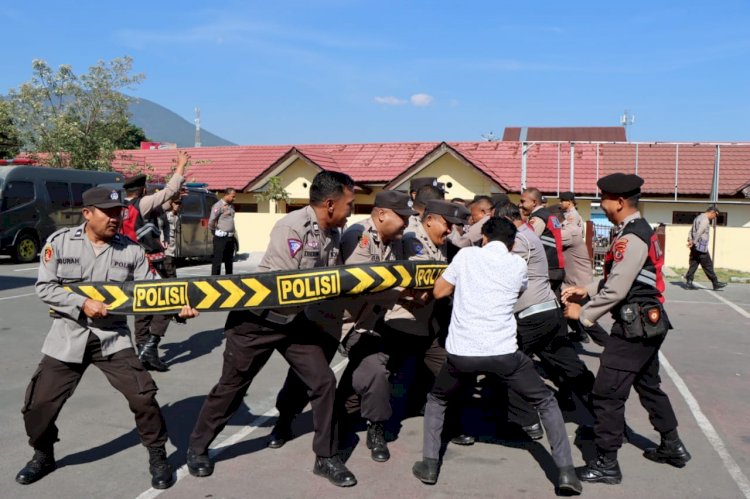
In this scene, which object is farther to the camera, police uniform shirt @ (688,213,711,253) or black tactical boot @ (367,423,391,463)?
police uniform shirt @ (688,213,711,253)

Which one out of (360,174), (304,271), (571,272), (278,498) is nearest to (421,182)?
(571,272)

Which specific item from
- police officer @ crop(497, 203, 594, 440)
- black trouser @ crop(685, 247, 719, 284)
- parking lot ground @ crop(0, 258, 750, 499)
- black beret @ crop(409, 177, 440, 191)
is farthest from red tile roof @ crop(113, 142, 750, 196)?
police officer @ crop(497, 203, 594, 440)

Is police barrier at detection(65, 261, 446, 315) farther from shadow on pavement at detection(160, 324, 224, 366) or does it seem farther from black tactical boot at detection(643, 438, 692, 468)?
shadow on pavement at detection(160, 324, 224, 366)

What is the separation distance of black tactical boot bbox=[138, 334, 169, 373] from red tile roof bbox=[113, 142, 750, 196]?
16.2 metres

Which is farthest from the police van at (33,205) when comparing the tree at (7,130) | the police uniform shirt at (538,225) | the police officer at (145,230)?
the police uniform shirt at (538,225)

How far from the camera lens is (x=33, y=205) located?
17797 mm

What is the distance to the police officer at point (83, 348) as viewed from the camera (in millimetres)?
4090

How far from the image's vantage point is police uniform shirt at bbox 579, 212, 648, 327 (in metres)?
4.44

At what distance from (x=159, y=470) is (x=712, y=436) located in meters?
4.12

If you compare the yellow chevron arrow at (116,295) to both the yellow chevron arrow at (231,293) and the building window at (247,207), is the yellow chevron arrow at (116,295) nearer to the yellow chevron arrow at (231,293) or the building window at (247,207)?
the yellow chevron arrow at (231,293)

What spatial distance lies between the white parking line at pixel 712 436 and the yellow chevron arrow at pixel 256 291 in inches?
127

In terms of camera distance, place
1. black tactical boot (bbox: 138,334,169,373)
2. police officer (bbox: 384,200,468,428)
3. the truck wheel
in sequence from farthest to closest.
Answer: the truck wheel → black tactical boot (bbox: 138,334,169,373) → police officer (bbox: 384,200,468,428)

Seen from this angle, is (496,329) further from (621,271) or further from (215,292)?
(215,292)

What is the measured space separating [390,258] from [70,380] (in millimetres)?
2263
